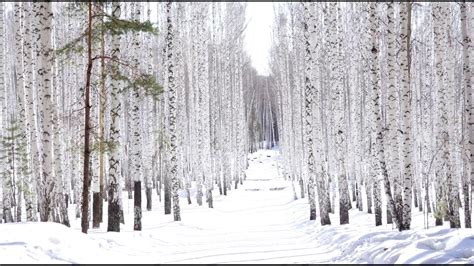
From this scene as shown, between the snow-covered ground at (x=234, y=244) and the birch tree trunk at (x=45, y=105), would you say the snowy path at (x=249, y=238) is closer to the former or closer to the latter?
the snow-covered ground at (x=234, y=244)

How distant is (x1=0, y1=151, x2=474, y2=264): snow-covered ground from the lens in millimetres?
7422

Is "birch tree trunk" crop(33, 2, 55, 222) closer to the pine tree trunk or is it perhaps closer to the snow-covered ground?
the snow-covered ground

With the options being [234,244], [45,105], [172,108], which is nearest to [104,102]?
[45,105]

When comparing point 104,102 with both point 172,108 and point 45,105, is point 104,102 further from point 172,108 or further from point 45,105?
point 172,108

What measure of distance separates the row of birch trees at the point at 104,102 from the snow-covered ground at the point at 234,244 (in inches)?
55.0

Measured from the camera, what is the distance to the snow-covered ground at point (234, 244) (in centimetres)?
742

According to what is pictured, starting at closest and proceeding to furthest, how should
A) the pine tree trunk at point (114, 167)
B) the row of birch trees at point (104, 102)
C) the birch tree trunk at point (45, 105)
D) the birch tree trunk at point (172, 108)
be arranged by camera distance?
the birch tree trunk at point (45, 105) → the row of birch trees at point (104, 102) → the pine tree trunk at point (114, 167) → the birch tree trunk at point (172, 108)

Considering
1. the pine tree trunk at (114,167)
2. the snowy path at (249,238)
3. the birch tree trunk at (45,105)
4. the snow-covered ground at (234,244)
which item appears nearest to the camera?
the snow-covered ground at (234,244)

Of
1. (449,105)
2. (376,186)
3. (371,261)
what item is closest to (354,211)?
(376,186)

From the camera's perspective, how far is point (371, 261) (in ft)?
25.8

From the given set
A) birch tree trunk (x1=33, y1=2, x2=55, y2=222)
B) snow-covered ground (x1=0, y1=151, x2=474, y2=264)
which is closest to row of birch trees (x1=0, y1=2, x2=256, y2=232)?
birch tree trunk (x1=33, y1=2, x2=55, y2=222)

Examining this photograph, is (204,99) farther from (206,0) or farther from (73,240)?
(73,240)

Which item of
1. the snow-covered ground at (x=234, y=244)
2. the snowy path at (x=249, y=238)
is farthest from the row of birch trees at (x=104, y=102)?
the snowy path at (x=249, y=238)

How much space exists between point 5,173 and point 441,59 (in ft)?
52.6
